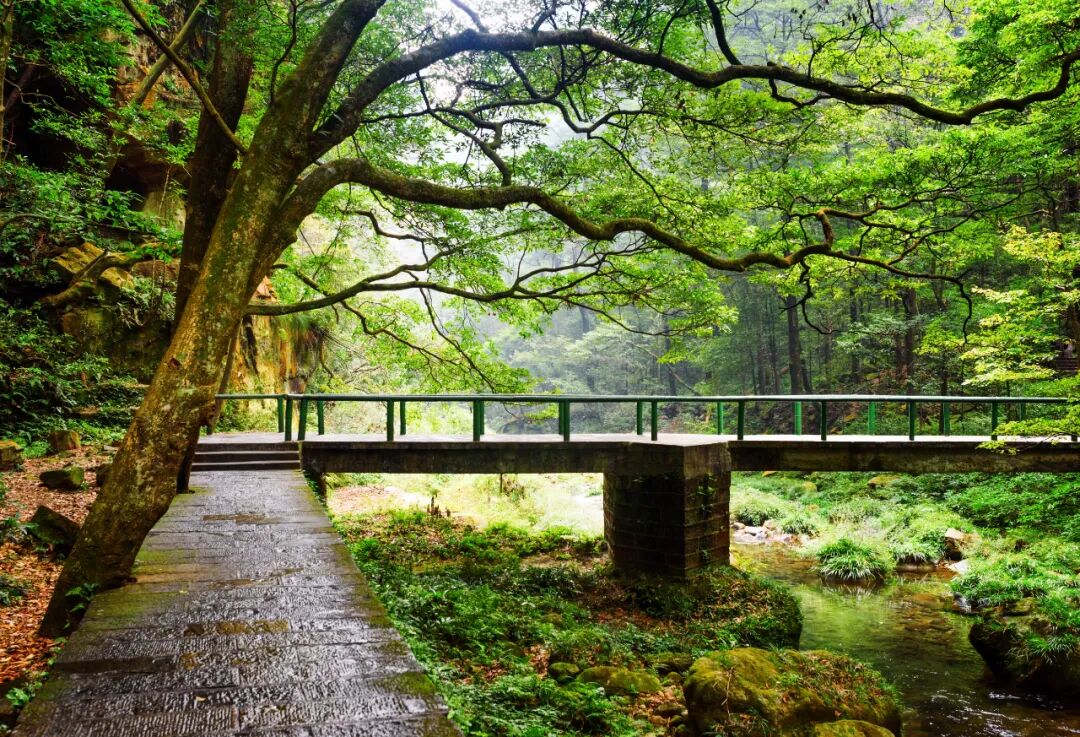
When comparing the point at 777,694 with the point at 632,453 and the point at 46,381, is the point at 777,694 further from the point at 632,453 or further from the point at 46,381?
the point at 46,381

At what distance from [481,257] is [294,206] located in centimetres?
638

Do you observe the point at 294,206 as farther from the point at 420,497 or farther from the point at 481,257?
the point at 420,497

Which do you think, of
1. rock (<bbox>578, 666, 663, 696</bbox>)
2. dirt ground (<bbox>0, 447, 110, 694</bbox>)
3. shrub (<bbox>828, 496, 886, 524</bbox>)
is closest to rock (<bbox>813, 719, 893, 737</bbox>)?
rock (<bbox>578, 666, 663, 696</bbox>)

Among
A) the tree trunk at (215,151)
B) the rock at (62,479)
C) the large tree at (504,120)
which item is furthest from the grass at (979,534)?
the rock at (62,479)

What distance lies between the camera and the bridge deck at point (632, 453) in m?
11.7

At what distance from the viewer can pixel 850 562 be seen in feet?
44.9

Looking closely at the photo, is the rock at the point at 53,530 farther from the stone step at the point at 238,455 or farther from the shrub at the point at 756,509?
the shrub at the point at 756,509

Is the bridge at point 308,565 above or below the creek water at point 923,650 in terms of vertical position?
above

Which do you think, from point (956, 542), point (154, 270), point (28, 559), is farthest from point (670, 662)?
point (154, 270)

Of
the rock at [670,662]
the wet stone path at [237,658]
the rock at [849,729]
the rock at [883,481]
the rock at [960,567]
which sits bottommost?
the rock at [960,567]

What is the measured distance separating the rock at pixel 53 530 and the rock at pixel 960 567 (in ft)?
51.3

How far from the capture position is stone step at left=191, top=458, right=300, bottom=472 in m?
11.2

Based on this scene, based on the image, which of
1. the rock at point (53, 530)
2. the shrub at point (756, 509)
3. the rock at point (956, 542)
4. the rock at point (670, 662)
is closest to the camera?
the rock at point (53, 530)

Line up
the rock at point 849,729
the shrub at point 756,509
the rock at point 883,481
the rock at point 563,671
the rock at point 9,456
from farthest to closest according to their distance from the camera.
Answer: the rock at point 883,481 → the shrub at point 756,509 → the rock at point 9,456 → the rock at point 563,671 → the rock at point 849,729
